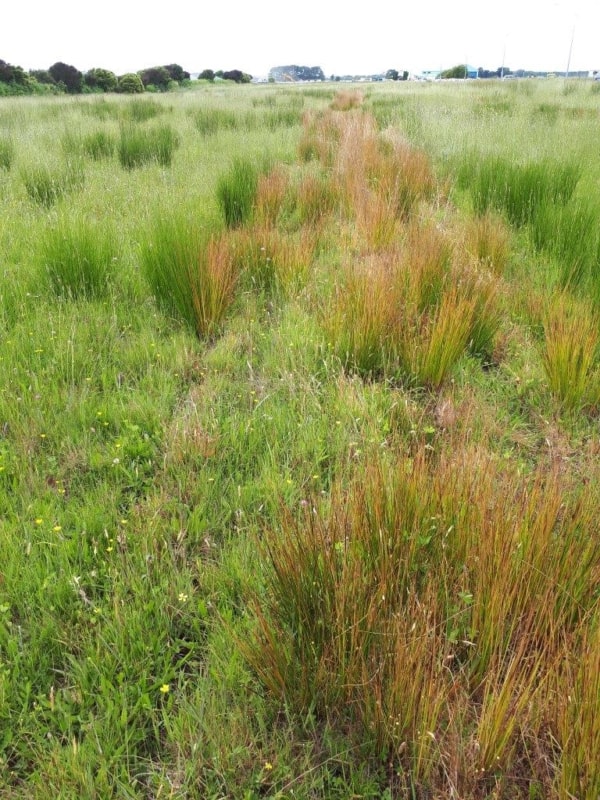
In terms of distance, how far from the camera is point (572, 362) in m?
2.36

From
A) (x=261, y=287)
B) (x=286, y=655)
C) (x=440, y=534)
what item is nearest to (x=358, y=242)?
(x=261, y=287)

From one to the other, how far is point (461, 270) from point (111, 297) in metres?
2.12

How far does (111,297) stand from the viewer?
10.7 ft

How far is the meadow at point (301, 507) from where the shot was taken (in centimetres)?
112

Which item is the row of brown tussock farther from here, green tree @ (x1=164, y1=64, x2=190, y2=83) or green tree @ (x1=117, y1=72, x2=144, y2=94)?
green tree @ (x1=164, y1=64, x2=190, y2=83)

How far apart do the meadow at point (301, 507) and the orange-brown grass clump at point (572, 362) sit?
0.01m

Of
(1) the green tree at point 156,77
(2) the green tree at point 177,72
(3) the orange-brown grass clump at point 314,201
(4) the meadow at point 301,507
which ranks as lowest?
(4) the meadow at point 301,507

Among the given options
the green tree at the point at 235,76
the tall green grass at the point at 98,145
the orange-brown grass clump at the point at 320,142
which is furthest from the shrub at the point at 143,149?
the green tree at the point at 235,76

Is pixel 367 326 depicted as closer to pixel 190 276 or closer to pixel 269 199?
pixel 190 276

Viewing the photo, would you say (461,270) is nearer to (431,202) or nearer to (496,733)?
(431,202)

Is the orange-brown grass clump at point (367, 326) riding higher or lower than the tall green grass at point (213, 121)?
lower

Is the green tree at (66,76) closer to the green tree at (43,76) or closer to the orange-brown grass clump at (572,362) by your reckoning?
the green tree at (43,76)

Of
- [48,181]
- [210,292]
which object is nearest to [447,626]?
[210,292]

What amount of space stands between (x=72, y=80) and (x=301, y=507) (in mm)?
47089
